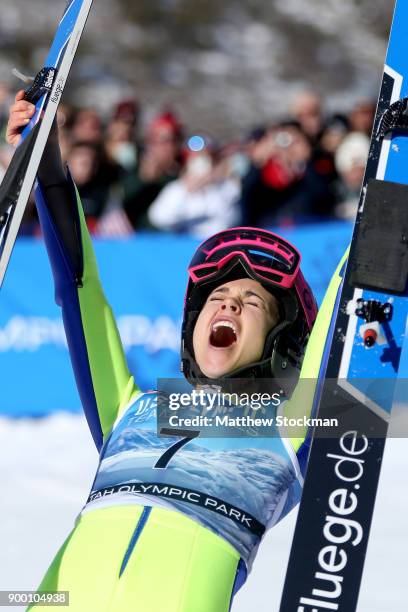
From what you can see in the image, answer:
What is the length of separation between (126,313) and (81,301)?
3154mm

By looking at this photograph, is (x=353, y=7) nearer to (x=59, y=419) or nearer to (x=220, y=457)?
(x=59, y=419)

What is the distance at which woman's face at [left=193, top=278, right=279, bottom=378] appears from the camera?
120 inches

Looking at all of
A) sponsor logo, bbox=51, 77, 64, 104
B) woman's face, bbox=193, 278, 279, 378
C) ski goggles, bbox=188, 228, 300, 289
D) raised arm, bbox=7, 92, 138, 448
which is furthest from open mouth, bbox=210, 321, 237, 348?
sponsor logo, bbox=51, 77, 64, 104

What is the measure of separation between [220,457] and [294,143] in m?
4.75

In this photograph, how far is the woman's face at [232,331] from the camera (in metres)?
3.06

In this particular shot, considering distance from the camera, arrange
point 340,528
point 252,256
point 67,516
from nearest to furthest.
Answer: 1. point 340,528
2. point 252,256
3. point 67,516

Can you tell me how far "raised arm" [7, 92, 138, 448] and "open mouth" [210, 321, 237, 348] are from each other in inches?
12.5

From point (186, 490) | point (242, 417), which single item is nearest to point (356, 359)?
point (242, 417)

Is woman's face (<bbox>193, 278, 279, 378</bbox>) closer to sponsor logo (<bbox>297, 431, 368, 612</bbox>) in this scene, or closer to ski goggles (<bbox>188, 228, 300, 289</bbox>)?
ski goggles (<bbox>188, 228, 300, 289</bbox>)

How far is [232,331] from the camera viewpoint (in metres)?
3.07

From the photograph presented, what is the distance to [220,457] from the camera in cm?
288

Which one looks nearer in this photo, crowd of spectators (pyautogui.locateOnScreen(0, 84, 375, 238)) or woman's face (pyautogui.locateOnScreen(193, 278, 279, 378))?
woman's face (pyautogui.locateOnScreen(193, 278, 279, 378))

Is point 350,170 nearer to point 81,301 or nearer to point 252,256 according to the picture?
point 252,256

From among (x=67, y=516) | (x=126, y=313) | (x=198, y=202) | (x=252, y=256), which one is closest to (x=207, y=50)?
(x=198, y=202)
